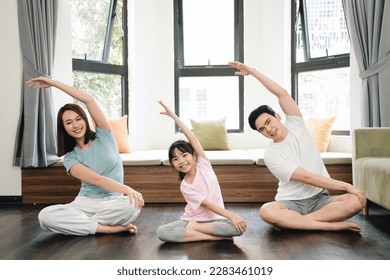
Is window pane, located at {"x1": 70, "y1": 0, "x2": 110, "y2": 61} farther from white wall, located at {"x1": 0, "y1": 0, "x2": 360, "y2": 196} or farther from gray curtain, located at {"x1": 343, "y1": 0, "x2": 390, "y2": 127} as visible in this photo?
gray curtain, located at {"x1": 343, "y1": 0, "x2": 390, "y2": 127}

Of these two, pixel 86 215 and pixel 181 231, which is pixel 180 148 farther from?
pixel 86 215

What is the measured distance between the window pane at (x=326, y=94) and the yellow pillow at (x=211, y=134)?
1.05 m

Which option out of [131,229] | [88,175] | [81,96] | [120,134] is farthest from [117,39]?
[131,229]

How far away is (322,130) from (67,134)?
Result: 9.57 feet

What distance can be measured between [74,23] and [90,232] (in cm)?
298

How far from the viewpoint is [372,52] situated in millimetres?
4258

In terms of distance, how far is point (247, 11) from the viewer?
5.72 m

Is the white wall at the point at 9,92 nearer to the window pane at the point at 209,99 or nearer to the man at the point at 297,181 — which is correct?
the window pane at the point at 209,99

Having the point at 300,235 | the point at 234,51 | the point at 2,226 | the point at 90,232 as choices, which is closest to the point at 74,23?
the point at 234,51

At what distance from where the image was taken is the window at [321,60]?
5.25 meters

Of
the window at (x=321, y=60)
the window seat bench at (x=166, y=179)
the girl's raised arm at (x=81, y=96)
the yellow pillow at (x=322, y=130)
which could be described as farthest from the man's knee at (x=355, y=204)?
the window at (x=321, y=60)

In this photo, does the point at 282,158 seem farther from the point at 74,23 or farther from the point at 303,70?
the point at 74,23

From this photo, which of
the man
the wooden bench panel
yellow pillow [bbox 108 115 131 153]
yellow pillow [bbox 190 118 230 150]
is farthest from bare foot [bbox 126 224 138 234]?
yellow pillow [bbox 190 118 230 150]

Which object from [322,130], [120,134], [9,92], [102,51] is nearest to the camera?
[9,92]
